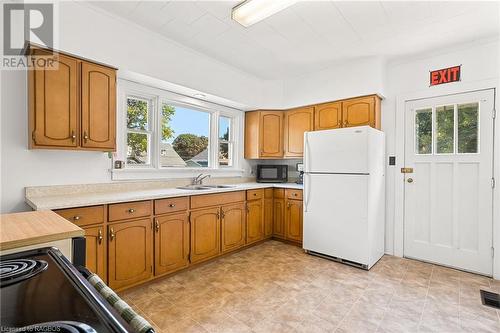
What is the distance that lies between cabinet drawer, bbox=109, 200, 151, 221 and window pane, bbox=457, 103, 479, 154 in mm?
3539

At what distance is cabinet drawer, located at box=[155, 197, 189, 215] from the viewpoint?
2.49 meters

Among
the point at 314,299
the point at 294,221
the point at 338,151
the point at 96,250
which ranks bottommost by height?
the point at 314,299

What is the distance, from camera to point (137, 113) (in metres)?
3.04

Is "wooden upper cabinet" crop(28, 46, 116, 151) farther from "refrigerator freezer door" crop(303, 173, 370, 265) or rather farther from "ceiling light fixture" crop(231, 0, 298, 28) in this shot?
"refrigerator freezer door" crop(303, 173, 370, 265)

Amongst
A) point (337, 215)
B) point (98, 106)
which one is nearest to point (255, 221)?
point (337, 215)

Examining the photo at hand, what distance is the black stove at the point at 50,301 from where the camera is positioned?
0.52 meters

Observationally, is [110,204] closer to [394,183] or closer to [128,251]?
[128,251]

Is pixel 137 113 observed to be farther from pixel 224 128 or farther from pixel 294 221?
pixel 294 221

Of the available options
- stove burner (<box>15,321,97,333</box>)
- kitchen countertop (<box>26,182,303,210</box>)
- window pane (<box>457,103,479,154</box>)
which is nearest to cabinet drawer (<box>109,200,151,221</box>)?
kitchen countertop (<box>26,182,303,210</box>)

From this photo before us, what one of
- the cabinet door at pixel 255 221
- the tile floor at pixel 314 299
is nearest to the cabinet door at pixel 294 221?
the cabinet door at pixel 255 221

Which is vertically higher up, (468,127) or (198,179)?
(468,127)

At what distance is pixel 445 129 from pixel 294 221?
223cm

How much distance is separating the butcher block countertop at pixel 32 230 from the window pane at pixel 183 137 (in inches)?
74.4

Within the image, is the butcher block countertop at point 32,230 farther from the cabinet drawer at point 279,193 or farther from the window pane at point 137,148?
the cabinet drawer at point 279,193
